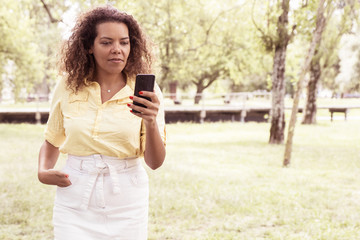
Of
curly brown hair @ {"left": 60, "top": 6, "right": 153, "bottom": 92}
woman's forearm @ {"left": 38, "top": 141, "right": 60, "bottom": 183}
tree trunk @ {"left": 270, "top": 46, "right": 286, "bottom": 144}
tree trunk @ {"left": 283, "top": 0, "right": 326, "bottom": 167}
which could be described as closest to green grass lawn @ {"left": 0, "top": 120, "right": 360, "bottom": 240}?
tree trunk @ {"left": 283, "top": 0, "right": 326, "bottom": 167}

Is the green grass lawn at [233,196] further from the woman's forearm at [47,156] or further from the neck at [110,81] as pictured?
the neck at [110,81]

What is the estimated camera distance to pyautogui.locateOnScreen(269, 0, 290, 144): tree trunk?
13594 mm

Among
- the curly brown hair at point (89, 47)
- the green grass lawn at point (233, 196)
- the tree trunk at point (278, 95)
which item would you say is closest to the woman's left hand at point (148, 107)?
the curly brown hair at point (89, 47)

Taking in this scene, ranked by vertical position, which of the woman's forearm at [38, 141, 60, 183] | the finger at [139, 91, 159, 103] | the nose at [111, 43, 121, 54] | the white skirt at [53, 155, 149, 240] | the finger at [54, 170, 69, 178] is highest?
the nose at [111, 43, 121, 54]

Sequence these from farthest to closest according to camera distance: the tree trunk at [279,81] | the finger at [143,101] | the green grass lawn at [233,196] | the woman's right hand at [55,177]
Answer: the tree trunk at [279,81] < the green grass lawn at [233,196] < the woman's right hand at [55,177] < the finger at [143,101]

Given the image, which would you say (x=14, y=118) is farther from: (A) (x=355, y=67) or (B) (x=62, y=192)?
(A) (x=355, y=67)

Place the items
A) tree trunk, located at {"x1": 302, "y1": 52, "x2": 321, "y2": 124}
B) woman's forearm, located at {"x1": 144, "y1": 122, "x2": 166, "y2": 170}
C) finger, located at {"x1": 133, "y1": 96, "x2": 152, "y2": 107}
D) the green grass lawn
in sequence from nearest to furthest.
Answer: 1. finger, located at {"x1": 133, "y1": 96, "x2": 152, "y2": 107}
2. woman's forearm, located at {"x1": 144, "y1": 122, "x2": 166, "y2": 170}
3. the green grass lawn
4. tree trunk, located at {"x1": 302, "y1": 52, "x2": 321, "y2": 124}

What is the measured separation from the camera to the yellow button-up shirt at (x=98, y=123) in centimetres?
238

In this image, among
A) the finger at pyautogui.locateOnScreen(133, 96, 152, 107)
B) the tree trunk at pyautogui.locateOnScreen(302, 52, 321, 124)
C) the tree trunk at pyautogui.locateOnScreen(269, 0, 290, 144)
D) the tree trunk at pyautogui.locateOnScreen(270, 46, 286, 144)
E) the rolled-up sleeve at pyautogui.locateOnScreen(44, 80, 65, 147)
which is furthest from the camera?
the tree trunk at pyautogui.locateOnScreen(302, 52, 321, 124)

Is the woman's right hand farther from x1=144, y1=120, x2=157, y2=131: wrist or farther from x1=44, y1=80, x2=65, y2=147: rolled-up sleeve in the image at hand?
x1=144, y1=120, x2=157, y2=131: wrist

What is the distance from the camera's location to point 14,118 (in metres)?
24.4

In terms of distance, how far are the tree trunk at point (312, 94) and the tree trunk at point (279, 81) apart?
378 inches

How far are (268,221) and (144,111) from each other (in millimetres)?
4540

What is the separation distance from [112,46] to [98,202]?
34.9 inches
